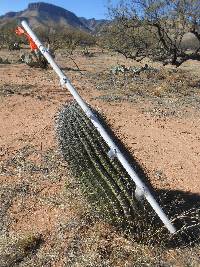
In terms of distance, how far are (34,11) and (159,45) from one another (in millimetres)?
76200

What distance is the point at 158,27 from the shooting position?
48.5ft

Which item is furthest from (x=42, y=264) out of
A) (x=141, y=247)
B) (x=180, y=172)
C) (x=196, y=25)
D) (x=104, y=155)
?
(x=196, y=25)

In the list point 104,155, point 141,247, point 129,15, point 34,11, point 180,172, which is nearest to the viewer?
point 141,247

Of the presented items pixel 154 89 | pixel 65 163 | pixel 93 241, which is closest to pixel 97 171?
pixel 93 241

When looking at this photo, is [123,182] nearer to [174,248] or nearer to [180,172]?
[174,248]

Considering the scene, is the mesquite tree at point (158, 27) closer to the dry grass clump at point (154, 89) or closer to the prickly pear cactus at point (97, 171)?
the dry grass clump at point (154, 89)

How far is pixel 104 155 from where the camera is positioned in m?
6.39

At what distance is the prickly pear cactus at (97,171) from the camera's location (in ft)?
18.0

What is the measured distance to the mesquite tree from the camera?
14454 millimetres

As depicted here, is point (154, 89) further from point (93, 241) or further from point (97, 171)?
point (93, 241)

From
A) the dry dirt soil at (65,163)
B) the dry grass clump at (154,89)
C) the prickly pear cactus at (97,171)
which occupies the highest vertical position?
the prickly pear cactus at (97,171)

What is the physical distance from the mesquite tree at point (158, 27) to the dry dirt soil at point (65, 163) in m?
0.77

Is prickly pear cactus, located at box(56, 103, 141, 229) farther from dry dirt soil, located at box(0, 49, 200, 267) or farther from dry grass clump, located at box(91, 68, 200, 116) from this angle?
dry grass clump, located at box(91, 68, 200, 116)

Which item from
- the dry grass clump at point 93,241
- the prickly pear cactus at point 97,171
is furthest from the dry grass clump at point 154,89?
the dry grass clump at point 93,241
